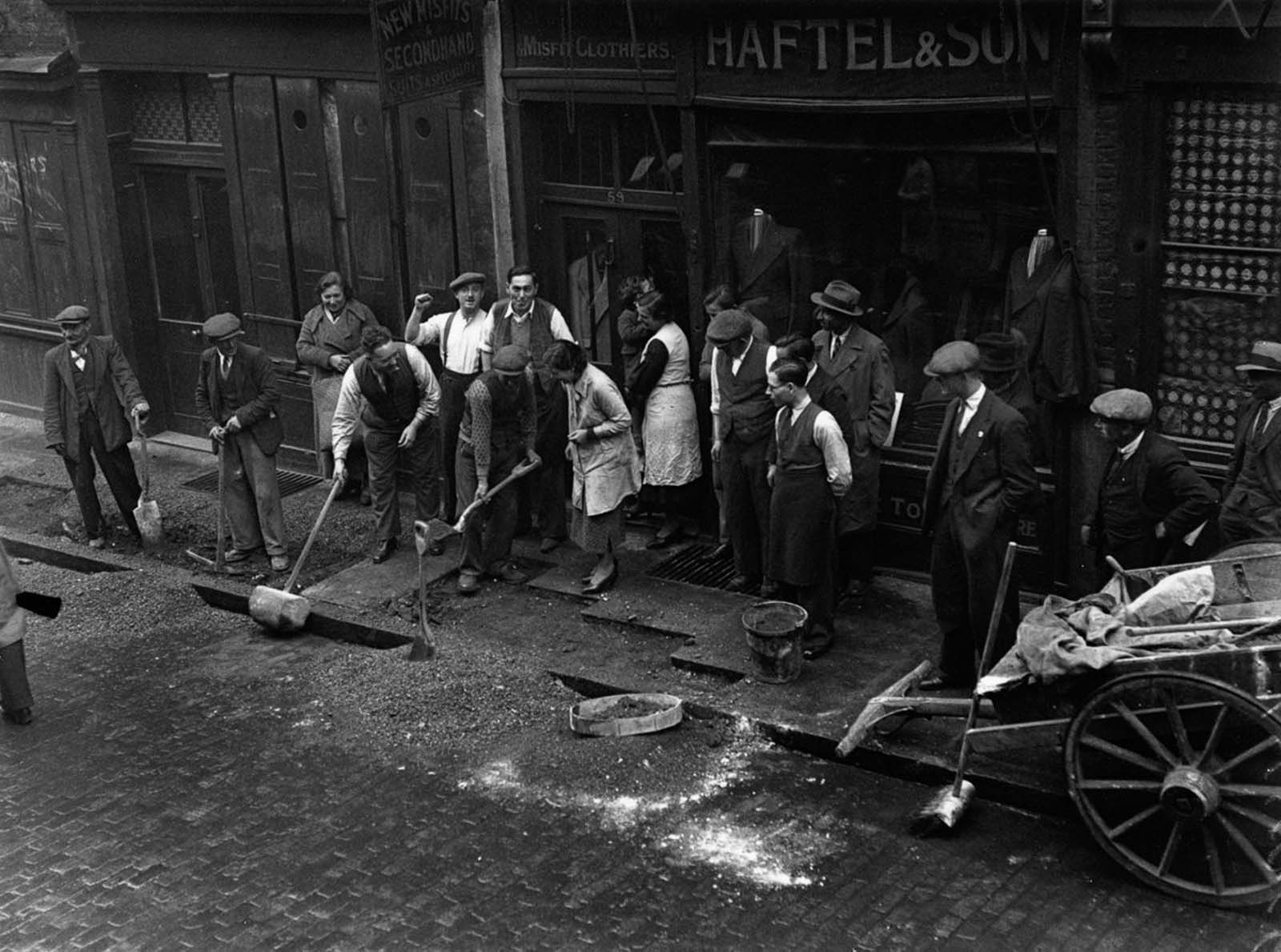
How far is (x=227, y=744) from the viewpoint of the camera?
380 inches

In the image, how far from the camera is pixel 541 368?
484 inches

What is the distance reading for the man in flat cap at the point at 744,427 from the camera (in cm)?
1088

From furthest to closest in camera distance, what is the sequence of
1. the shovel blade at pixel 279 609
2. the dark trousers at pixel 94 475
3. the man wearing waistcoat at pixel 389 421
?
the dark trousers at pixel 94 475, the man wearing waistcoat at pixel 389 421, the shovel blade at pixel 279 609

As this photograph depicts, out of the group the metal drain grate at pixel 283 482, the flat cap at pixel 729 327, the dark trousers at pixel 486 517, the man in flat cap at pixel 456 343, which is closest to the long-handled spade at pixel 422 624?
the dark trousers at pixel 486 517

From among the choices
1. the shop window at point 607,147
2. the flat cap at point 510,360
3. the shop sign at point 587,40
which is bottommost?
the flat cap at point 510,360

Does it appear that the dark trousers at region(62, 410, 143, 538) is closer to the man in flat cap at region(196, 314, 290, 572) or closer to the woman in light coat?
the man in flat cap at region(196, 314, 290, 572)

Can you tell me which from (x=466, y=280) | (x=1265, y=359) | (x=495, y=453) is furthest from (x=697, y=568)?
(x=1265, y=359)

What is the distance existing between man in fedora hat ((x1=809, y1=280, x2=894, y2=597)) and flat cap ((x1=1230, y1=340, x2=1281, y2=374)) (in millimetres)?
2446

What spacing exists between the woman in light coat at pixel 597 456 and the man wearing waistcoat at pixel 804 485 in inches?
63.1

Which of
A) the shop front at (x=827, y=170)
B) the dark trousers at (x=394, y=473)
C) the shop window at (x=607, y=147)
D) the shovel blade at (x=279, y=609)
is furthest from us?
the dark trousers at (x=394, y=473)

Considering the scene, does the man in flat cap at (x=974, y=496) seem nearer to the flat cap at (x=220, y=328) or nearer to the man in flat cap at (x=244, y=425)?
the man in flat cap at (x=244, y=425)

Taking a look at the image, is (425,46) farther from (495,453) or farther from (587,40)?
(495,453)

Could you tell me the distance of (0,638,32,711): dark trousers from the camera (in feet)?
32.8

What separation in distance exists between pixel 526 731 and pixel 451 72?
5.24 meters
